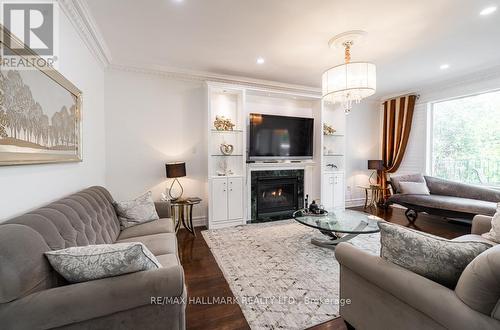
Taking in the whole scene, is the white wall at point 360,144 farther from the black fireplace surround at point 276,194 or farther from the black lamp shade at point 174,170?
the black lamp shade at point 174,170

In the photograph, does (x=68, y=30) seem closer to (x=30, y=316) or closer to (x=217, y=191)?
(x=30, y=316)

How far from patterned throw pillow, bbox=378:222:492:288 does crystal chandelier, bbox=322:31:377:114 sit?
6.06 feet

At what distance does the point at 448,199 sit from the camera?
151 inches

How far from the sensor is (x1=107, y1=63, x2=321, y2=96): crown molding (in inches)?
141

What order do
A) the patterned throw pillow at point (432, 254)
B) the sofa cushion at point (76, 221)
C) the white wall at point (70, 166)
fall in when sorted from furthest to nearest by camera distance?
the white wall at point (70, 166) → the sofa cushion at point (76, 221) → the patterned throw pillow at point (432, 254)

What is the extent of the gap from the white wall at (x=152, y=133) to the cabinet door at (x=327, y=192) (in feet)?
8.55

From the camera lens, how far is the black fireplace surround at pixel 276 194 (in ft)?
14.4

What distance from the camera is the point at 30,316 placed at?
94 cm

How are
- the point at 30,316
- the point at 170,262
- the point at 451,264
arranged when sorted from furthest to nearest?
the point at 170,262 < the point at 451,264 < the point at 30,316

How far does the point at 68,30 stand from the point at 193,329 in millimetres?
2938

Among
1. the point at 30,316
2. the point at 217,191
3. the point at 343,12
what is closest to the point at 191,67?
the point at 217,191

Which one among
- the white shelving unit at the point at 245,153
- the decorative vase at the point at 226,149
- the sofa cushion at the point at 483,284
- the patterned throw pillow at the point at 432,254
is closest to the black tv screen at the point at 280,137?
the white shelving unit at the point at 245,153

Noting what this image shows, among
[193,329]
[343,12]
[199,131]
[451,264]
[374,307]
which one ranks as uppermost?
[343,12]

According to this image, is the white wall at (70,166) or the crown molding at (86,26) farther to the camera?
the crown molding at (86,26)
